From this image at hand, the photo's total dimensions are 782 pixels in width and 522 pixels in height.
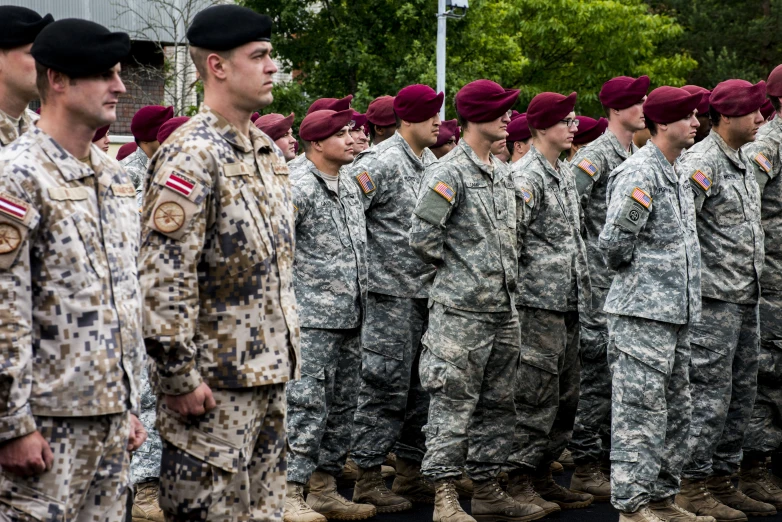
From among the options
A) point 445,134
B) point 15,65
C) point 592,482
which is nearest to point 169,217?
point 15,65

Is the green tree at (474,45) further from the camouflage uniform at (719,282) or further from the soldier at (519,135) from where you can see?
the camouflage uniform at (719,282)

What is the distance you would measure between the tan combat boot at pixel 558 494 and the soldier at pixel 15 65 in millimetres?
4157

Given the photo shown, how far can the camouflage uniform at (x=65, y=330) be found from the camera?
3.29 m

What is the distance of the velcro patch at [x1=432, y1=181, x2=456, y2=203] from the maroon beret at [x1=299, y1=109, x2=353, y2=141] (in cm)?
77

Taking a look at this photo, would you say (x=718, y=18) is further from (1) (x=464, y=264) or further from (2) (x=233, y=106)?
(2) (x=233, y=106)

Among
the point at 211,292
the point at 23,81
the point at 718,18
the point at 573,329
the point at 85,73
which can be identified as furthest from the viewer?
the point at 718,18

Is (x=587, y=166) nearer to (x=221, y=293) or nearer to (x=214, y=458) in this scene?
(x=221, y=293)

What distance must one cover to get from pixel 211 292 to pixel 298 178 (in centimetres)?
284

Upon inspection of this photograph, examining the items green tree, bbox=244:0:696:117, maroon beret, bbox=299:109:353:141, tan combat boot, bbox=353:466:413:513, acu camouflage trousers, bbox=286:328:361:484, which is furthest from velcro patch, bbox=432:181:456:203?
green tree, bbox=244:0:696:117

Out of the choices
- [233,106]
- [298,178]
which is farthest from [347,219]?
[233,106]

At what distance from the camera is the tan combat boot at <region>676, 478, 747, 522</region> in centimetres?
670

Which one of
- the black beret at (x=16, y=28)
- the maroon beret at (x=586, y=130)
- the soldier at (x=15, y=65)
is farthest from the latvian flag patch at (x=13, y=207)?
the maroon beret at (x=586, y=130)

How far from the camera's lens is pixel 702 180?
6695 millimetres

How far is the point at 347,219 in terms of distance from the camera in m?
6.63
